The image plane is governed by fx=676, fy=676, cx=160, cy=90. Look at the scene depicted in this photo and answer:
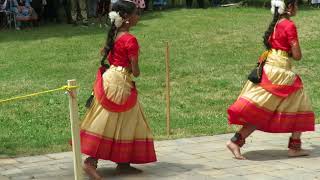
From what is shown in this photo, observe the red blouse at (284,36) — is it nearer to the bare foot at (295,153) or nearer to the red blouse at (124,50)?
the bare foot at (295,153)

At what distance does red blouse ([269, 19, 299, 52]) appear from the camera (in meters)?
7.36

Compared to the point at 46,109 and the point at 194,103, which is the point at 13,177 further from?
the point at 194,103

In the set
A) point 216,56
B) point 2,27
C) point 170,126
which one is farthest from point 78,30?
point 170,126

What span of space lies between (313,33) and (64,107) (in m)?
10.2

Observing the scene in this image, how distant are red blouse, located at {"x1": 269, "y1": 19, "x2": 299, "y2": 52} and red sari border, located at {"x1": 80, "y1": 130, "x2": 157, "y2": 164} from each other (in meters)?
1.87

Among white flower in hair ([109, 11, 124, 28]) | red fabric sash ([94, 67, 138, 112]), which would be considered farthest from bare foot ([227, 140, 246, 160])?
white flower in hair ([109, 11, 124, 28])

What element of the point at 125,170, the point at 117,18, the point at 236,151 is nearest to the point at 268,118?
the point at 236,151

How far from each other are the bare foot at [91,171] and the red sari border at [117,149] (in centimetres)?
11

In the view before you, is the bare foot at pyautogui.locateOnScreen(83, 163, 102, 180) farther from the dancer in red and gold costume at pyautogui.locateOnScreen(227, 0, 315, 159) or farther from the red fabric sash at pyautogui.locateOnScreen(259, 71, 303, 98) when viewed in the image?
the red fabric sash at pyautogui.locateOnScreen(259, 71, 303, 98)

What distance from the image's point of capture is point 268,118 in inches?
294

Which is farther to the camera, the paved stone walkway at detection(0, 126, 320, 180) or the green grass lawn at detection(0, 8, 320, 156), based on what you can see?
the green grass lawn at detection(0, 8, 320, 156)

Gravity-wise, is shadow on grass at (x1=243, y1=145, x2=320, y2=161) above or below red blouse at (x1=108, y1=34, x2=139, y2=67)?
below

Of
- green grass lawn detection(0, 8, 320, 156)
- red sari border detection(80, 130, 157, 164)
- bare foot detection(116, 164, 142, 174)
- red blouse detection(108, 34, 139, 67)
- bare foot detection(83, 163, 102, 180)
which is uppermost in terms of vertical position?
red blouse detection(108, 34, 139, 67)

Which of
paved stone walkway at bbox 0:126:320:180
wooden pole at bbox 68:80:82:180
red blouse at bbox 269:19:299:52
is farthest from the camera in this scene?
red blouse at bbox 269:19:299:52
